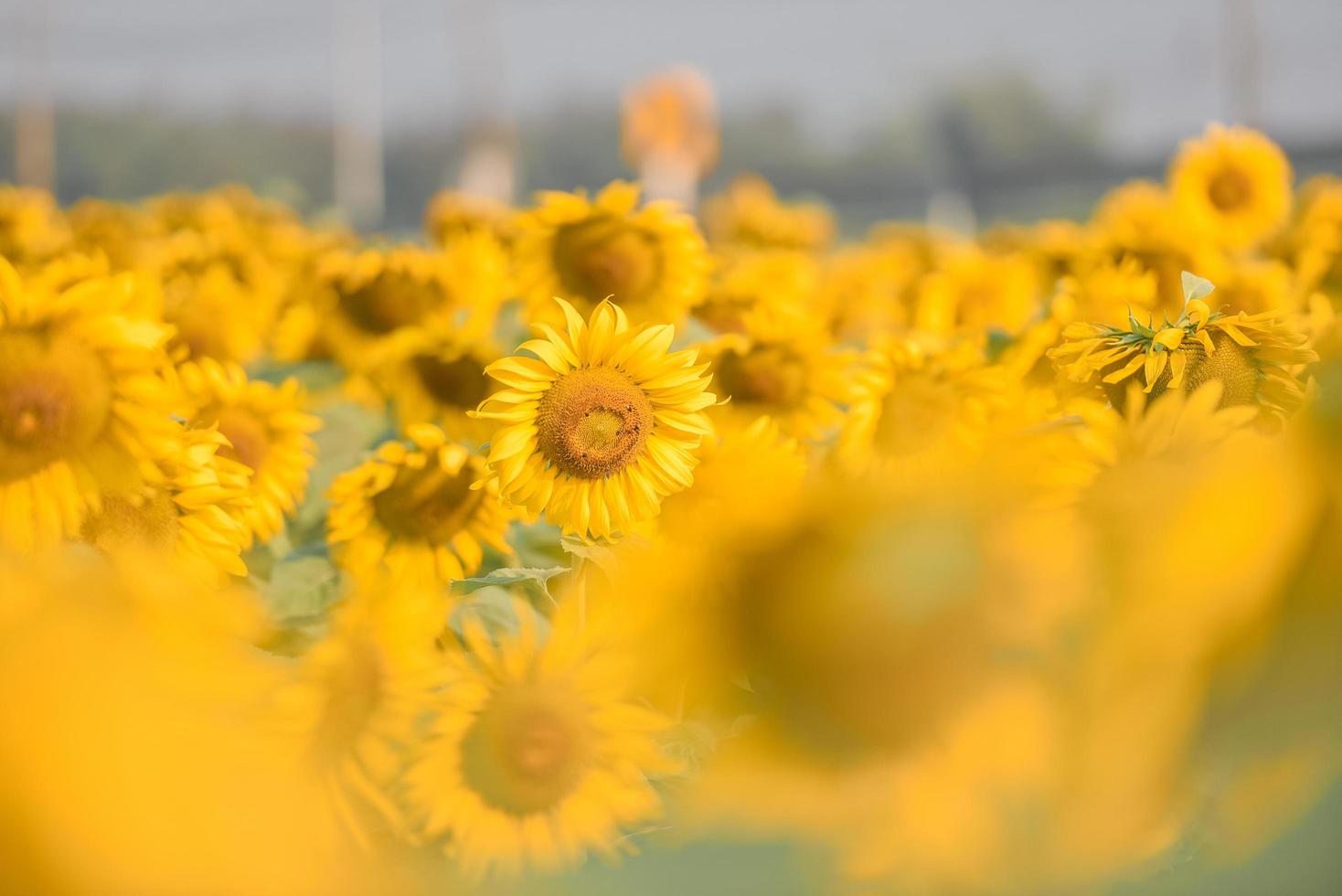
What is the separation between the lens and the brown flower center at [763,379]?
1.02 m

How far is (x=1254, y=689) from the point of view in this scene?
13.2 inches

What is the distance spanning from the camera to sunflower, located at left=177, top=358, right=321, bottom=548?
962 mm

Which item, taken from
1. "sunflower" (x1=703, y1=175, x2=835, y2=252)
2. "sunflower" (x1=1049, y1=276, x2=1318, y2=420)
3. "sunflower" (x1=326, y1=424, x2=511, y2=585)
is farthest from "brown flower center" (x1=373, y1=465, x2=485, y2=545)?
"sunflower" (x1=703, y1=175, x2=835, y2=252)

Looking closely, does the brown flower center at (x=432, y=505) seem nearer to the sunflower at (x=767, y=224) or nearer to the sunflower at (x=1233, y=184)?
the sunflower at (x=1233, y=184)

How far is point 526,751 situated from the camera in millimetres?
497

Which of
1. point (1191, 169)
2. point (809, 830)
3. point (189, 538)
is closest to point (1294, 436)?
point (809, 830)

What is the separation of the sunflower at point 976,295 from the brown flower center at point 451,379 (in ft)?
1.98

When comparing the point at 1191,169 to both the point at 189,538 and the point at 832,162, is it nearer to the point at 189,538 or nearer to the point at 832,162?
the point at 189,538

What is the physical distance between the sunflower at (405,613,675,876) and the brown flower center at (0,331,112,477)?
11.7 inches

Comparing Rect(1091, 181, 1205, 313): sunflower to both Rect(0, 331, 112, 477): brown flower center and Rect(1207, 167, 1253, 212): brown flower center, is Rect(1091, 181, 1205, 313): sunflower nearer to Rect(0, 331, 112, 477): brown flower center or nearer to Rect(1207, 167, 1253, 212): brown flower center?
Rect(1207, 167, 1253, 212): brown flower center

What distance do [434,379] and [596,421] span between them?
407 mm

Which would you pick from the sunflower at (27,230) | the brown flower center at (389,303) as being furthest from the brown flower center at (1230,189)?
the sunflower at (27,230)

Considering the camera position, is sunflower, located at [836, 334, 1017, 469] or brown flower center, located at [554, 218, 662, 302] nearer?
sunflower, located at [836, 334, 1017, 469]

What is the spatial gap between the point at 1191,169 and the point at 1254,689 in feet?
5.79
